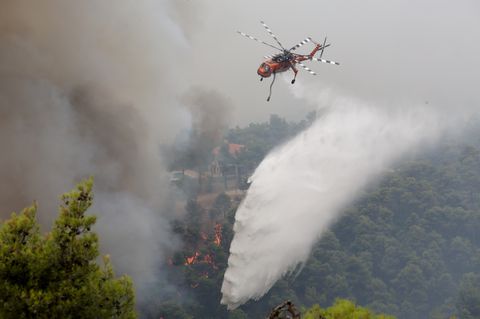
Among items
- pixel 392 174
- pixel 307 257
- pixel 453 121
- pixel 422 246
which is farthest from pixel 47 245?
pixel 453 121

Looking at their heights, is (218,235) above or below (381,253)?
above

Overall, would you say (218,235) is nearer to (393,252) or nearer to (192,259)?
(192,259)

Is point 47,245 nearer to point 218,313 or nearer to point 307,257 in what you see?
point 218,313

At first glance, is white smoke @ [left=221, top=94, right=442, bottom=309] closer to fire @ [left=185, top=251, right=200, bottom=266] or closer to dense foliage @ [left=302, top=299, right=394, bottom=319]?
fire @ [left=185, top=251, right=200, bottom=266]

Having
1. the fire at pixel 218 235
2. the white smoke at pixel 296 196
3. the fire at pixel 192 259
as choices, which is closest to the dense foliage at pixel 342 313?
the white smoke at pixel 296 196

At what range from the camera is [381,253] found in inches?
3182

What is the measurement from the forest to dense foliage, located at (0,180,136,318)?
3404cm

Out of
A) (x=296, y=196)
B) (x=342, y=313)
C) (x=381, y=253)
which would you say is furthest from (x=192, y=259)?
(x=342, y=313)

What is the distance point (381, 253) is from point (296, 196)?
36.9 metres

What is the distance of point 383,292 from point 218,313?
27434mm

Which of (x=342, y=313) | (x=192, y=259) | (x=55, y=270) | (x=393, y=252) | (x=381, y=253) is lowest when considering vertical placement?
(x=342, y=313)

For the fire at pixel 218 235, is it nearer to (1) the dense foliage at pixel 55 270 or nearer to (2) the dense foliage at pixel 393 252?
(2) the dense foliage at pixel 393 252

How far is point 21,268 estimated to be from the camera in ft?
39.0

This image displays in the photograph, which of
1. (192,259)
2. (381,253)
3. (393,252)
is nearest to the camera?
(192,259)
